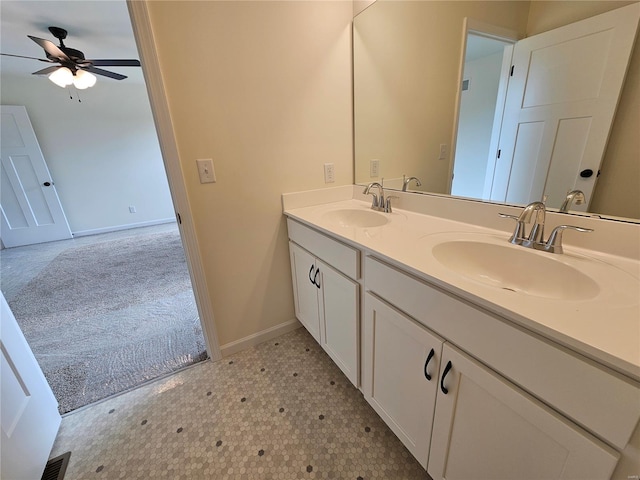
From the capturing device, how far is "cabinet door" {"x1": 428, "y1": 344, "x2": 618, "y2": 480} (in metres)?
0.52

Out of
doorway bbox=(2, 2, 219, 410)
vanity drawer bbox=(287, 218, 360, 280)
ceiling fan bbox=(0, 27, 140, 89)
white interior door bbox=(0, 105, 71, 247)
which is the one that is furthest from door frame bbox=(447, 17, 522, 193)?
white interior door bbox=(0, 105, 71, 247)

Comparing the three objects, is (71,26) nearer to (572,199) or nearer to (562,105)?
(562,105)

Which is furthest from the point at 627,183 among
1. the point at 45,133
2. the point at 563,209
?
Result: the point at 45,133

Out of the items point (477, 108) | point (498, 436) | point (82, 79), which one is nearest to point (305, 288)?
point (498, 436)

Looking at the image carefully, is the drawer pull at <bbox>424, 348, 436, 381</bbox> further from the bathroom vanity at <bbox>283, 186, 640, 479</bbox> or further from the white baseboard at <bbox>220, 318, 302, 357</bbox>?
the white baseboard at <bbox>220, 318, 302, 357</bbox>

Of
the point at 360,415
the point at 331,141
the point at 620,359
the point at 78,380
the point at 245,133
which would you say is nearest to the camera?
the point at 620,359

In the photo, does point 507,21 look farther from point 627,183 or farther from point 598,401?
point 598,401

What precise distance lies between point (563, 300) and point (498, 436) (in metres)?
0.38

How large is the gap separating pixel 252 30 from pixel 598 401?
1.77 metres

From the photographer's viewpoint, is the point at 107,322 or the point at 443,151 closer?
the point at 443,151

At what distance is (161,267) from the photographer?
10.0 feet

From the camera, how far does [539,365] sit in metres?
0.54

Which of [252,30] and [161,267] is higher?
[252,30]

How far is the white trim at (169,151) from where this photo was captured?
3.53 ft
